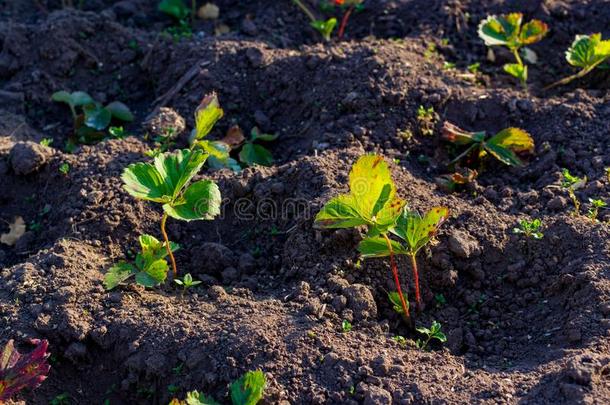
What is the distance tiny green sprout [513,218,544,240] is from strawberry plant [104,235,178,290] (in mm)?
1257

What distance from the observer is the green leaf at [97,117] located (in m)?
3.94

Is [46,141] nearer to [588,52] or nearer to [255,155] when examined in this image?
[255,155]

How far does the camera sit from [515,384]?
265 cm

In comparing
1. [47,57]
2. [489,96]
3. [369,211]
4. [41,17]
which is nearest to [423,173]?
[489,96]

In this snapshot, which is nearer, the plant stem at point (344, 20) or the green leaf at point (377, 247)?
the green leaf at point (377, 247)

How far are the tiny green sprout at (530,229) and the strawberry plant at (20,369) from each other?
171 centimetres

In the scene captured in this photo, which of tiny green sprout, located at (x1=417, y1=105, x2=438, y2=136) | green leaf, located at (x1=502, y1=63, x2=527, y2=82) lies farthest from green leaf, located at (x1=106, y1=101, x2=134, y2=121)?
green leaf, located at (x1=502, y1=63, x2=527, y2=82)

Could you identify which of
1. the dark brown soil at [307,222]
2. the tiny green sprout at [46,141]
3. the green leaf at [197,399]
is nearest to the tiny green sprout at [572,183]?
the dark brown soil at [307,222]

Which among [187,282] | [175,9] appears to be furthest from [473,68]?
[187,282]

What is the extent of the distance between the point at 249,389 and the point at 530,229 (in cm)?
126

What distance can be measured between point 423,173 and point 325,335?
40.5 inches

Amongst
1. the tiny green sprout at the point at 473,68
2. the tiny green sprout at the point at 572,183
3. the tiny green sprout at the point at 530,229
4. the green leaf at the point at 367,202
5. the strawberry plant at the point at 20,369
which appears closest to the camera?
the strawberry plant at the point at 20,369

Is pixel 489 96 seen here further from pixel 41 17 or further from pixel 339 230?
pixel 41 17

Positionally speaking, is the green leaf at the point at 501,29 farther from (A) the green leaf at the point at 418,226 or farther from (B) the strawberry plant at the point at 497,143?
(A) the green leaf at the point at 418,226
